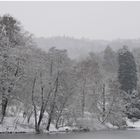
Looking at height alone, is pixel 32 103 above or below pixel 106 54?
below

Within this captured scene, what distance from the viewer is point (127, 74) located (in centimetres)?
6669

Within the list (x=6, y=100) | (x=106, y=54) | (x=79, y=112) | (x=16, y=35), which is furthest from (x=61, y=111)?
(x=106, y=54)

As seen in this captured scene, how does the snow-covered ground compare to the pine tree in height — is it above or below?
below

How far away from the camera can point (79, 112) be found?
50844 mm

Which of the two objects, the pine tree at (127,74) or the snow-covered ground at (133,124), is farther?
the pine tree at (127,74)

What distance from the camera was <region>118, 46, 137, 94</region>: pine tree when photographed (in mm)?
66625

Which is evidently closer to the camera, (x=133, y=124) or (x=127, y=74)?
(x=133, y=124)

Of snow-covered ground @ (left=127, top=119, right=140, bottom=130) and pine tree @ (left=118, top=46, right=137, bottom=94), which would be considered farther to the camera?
pine tree @ (left=118, top=46, right=137, bottom=94)

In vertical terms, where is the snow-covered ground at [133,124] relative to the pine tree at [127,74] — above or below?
below

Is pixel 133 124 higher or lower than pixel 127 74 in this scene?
lower

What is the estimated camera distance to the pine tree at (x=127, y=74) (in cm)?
6662

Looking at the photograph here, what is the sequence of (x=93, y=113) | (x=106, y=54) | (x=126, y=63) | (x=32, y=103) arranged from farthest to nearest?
(x=106, y=54) → (x=126, y=63) → (x=93, y=113) → (x=32, y=103)

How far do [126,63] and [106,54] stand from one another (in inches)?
1190

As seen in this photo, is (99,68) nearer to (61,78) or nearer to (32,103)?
(61,78)
